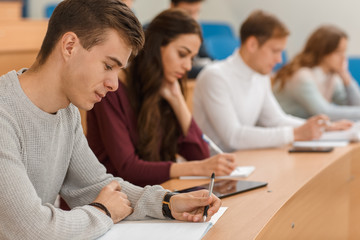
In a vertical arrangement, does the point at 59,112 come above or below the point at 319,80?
above

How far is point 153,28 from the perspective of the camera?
203cm

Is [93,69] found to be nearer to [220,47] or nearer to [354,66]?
[220,47]

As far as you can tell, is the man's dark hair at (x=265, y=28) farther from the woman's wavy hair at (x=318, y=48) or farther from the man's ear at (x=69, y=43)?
the man's ear at (x=69, y=43)

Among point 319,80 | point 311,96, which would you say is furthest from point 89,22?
point 319,80

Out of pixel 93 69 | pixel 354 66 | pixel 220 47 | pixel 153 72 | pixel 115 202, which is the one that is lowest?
pixel 354 66

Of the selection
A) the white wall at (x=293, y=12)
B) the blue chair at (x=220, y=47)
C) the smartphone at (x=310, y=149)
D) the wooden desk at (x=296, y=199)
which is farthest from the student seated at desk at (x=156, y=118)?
the white wall at (x=293, y=12)

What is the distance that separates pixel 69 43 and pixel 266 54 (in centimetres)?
164

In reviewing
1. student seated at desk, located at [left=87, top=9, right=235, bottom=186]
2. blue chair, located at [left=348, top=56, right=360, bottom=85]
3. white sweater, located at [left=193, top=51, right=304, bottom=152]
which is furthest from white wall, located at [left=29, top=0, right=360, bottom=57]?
student seated at desk, located at [left=87, top=9, right=235, bottom=186]

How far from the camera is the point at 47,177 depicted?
1.29m

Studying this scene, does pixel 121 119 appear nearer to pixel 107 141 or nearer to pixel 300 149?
pixel 107 141

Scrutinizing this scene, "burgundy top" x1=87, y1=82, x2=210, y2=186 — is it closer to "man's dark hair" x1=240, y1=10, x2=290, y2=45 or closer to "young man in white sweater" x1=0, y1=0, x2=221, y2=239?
"young man in white sweater" x1=0, y1=0, x2=221, y2=239

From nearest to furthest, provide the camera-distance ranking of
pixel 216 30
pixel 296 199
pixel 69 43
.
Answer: pixel 69 43 < pixel 296 199 < pixel 216 30

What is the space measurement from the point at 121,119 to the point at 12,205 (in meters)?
0.83

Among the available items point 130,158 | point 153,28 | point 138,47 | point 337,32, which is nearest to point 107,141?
point 130,158
